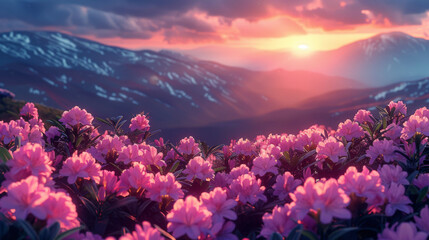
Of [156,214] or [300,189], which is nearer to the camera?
[300,189]

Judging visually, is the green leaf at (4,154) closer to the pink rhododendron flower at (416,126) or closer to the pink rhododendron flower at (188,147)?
the pink rhododendron flower at (188,147)

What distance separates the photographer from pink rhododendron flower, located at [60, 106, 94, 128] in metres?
4.66

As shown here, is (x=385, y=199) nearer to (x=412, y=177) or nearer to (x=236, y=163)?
(x=412, y=177)

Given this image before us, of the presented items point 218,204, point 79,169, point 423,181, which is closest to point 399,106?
point 423,181

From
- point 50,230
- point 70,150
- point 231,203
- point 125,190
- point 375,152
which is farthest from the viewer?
point 70,150

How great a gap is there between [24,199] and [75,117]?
273 centimetres

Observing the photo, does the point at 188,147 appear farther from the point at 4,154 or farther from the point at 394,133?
the point at 394,133

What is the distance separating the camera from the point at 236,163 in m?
5.57

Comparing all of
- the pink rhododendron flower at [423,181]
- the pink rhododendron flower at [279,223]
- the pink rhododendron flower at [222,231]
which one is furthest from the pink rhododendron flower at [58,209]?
the pink rhododendron flower at [423,181]

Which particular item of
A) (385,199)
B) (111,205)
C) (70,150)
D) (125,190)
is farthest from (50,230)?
(70,150)

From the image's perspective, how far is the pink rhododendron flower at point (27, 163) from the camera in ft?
8.37

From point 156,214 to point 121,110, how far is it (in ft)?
544

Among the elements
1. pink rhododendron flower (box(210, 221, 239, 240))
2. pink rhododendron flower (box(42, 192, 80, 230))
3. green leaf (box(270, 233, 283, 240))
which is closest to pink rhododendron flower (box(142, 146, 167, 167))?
pink rhododendron flower (box(210, 221, 239, 240))

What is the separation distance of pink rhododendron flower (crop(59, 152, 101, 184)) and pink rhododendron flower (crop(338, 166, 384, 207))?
2207 mm
